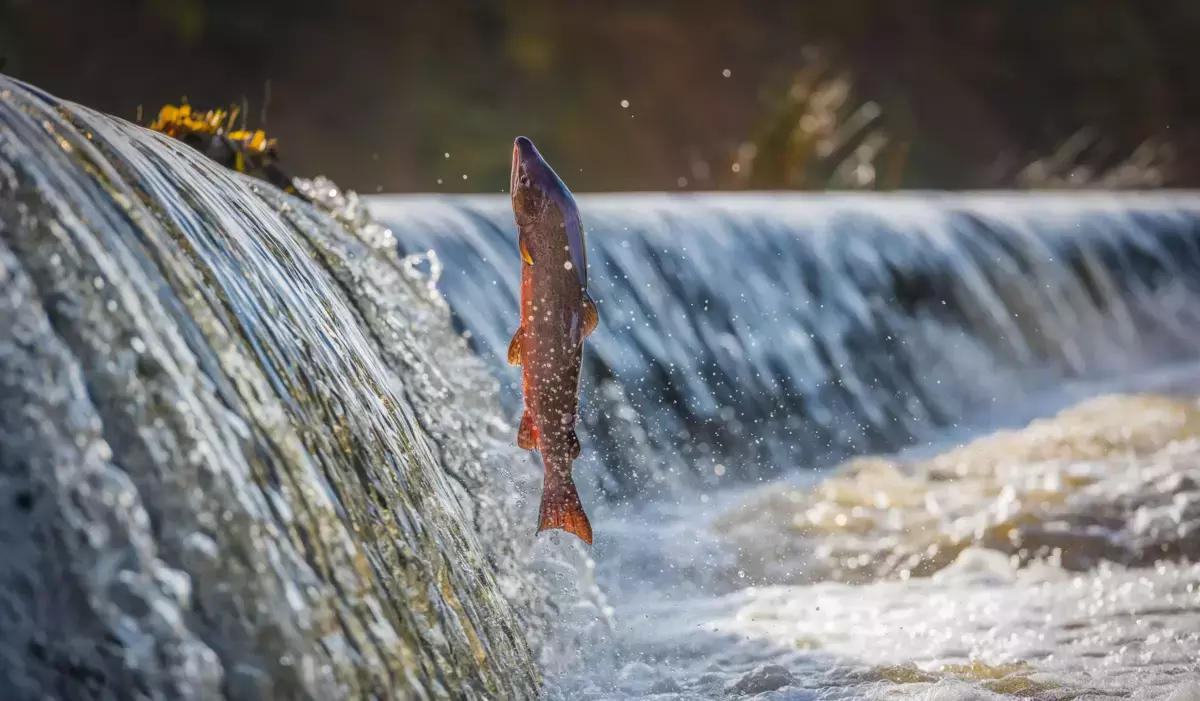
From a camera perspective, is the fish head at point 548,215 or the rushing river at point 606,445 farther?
the fish head at point 548,215

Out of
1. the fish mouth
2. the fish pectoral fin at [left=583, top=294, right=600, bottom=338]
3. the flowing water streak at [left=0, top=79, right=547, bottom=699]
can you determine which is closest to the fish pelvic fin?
the fish pectoral fin at [left=583, top=294, right=600, bottom=338]

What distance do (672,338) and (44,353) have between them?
4218 millimetres

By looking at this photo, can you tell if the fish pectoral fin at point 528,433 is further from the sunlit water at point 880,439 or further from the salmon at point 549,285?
the sunlit water at point 880,439

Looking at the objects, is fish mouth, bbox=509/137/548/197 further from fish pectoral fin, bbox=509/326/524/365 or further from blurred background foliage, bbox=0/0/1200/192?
blurred background foliage, bbox=0/0/1200/192

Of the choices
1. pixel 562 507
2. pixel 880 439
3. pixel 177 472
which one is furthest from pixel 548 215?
pixel 880 439

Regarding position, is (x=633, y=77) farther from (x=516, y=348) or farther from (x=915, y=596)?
(x=516, y=348)

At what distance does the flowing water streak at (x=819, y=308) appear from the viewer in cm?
492

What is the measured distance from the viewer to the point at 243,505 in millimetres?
1303

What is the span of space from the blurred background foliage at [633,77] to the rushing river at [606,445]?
6109 mm

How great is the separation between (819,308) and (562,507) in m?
3.90

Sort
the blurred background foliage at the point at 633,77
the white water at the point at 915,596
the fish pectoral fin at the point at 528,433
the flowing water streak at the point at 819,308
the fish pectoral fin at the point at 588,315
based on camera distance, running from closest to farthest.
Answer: the fish pectoral fin at the point at 588,315 → the fish pectoral fin at the point at 528,433 → the white water at the point at 915,596 → the flowing water streak at the point at 819,308 → the blurred background foliage at the point at 633,77

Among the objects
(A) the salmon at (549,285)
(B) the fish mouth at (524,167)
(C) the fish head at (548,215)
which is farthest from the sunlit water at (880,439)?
(B) the fish mouth at (524,167)

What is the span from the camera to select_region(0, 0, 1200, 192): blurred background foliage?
13.7 meters

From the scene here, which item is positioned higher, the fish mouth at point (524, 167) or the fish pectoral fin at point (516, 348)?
the fish mouth at point (524, 167)
